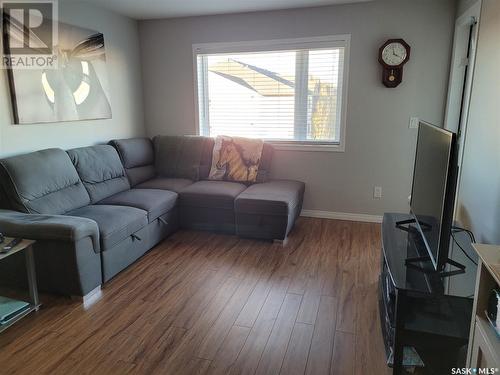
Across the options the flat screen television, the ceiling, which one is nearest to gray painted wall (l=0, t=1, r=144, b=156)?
the ceiling

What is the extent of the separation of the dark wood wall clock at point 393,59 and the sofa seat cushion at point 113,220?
2762 millimetres

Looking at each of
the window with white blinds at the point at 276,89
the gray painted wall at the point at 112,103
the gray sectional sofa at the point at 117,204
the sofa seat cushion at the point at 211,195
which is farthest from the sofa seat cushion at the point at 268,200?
the gray painted wall at the point at 112,103

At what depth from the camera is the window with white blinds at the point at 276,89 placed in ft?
12.9

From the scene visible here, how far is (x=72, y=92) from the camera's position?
3.43m

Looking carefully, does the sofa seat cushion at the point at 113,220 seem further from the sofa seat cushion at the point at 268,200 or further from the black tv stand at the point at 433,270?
the black tv stand at the point at 433,270

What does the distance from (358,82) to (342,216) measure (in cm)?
150

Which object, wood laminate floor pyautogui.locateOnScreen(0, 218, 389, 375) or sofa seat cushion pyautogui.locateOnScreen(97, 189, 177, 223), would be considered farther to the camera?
sofa seat cushion pyautogui.locateOnScreen(97, 189, 177, 223)

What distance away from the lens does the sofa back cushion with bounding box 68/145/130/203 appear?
10.8 feet

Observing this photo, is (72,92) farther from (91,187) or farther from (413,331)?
(413,331)

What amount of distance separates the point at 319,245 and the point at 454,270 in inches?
66.9

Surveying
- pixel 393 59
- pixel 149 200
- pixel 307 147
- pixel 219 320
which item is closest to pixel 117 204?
pixel 149 200

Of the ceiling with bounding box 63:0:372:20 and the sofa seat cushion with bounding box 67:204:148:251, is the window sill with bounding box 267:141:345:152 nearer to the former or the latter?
the ceiling with bounding box 63:0:372:20

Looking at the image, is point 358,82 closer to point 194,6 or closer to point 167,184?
point 194,6

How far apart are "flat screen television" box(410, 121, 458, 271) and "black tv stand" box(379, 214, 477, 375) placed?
9 centimetres
